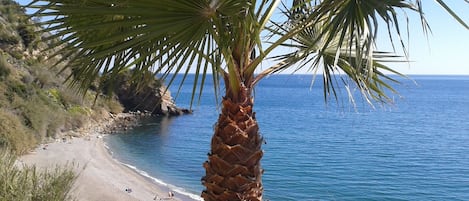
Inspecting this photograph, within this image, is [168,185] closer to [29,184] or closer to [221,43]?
[29,184]

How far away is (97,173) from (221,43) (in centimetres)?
1680

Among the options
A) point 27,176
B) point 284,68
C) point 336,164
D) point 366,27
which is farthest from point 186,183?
point 366,27

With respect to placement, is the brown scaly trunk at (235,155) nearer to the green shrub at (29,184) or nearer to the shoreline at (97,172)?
the green shrub at (29,184)

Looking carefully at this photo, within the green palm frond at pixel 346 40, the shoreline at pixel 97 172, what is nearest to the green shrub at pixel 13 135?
the shoreline at pixel 97 172

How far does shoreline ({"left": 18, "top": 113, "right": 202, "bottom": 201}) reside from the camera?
15.2 metres

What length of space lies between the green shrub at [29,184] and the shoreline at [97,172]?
5.40 m

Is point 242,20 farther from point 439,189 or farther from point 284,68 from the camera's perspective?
point 439,189

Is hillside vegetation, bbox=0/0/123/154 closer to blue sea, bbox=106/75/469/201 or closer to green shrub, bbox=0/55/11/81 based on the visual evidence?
green shrub, bbox=0/55/11/81

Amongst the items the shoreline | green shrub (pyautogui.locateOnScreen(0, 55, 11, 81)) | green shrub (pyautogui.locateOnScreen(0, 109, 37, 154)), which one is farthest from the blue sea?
green shrub (pyautogui.locateOnScreen(0, 55, 11, 81))

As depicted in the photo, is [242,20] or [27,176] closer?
[242,20]

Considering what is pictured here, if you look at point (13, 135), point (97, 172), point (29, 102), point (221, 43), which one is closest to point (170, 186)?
point (97, 172)

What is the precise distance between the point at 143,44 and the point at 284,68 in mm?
1378

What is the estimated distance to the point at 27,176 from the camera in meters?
6.70

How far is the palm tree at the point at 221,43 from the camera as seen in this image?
2.67 metres
